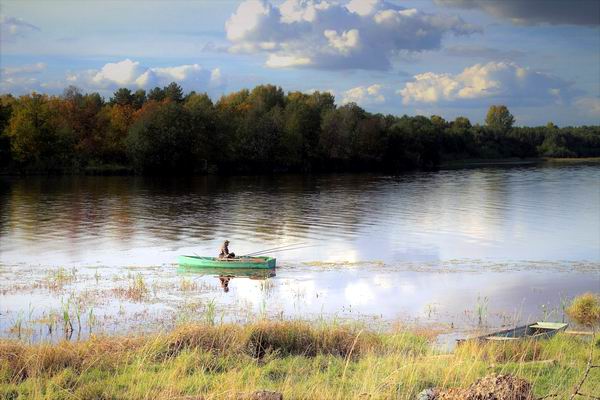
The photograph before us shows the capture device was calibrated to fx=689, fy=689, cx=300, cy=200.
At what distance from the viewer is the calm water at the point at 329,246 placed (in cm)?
2497

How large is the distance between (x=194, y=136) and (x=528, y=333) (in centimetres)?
10647

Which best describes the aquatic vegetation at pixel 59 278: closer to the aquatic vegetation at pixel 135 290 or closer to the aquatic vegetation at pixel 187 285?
the aquatic vegetation at pixel 135 290

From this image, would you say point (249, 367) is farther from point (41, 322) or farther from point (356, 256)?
point (356, 256)

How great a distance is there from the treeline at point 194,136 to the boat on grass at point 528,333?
331 ft

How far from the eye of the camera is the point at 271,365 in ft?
44.7

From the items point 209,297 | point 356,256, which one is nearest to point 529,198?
point 356,256

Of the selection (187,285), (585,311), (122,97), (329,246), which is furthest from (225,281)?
(122,97)

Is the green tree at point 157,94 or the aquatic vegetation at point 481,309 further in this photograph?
the green tree at point 157,94

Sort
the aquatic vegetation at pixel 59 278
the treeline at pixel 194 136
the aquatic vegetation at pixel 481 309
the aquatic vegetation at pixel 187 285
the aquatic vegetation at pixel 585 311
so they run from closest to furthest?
the aquatic vegetation at pixel 585 311 < the aquatic vegetation at pixel 481 309 < the aquatic vegetation at pixel 187 285 < the aquatic vegetation at pixel 59 278 < the treeline at pixel 194 136

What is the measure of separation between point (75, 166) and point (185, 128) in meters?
19.3

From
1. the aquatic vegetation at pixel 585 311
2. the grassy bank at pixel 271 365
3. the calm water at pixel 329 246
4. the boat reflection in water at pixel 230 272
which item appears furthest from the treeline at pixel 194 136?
the grassy bank at pixel 271 365

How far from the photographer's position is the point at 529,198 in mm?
72375

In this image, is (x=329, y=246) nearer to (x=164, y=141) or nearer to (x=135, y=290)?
(x=135, y=290)

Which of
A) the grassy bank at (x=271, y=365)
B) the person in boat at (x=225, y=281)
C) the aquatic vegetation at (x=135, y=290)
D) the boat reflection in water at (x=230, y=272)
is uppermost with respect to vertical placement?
the grassy bank at (x=271, y=365)
